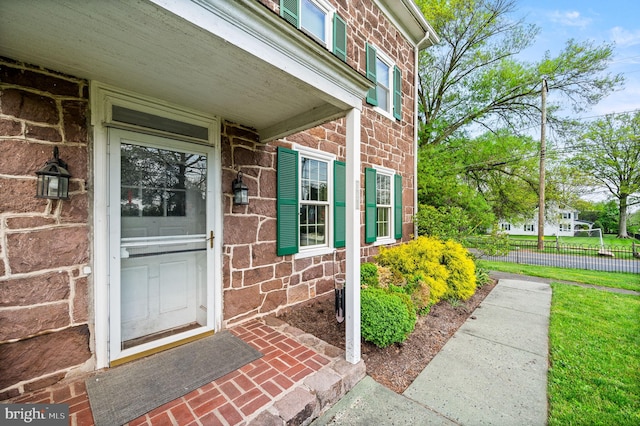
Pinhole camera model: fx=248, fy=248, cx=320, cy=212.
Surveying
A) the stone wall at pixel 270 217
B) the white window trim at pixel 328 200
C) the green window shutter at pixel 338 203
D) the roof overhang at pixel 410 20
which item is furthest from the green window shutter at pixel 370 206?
the roof overhang at pixel 410 20

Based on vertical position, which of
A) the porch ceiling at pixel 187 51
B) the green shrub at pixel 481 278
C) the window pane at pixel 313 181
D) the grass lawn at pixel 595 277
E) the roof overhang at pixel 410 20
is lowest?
the grass lawn at pixel 595 277

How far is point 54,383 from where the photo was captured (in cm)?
185

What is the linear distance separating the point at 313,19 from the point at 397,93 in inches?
101

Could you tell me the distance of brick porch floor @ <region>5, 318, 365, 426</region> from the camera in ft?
5.20

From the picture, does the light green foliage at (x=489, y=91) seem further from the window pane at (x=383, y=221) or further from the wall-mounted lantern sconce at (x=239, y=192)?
the wall-mounted lantern sconce at (x=239, y=192)

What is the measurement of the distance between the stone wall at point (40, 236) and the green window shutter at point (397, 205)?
16.5 feet

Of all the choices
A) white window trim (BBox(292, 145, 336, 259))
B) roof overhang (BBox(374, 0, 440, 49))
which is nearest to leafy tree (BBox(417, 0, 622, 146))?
roof overhang (BBox(374, 0, 440, 49))

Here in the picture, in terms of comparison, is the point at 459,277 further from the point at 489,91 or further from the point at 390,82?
the point at 489,91

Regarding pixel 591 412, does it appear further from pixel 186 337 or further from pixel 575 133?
pixel 575 133

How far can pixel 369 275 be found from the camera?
3695 mm

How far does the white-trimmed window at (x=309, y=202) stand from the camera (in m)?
3.33

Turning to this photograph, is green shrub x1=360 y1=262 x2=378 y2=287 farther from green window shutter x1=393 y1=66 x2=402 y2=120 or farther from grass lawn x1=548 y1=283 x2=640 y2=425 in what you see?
green window shutter x1=393 y1=66 x2=402 y2=120

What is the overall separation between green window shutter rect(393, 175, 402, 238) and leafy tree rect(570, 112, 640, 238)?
13.0 metres

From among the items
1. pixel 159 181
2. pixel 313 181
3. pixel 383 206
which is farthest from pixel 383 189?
pixel 159 181
